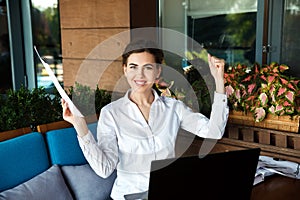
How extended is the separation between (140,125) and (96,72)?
125cm

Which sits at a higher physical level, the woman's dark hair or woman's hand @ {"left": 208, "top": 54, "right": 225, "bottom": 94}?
the woman's dark hair

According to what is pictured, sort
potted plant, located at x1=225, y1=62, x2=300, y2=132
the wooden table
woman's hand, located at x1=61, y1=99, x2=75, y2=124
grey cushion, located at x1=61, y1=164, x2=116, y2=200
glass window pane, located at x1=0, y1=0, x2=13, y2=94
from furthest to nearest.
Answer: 1. glass window pane, located at x1=0, y1=0, x2=13, y2=94
2. grey cushion, located at x1=61, y1=164, x2=116, y2=200
3. potted plant, located at x1=225, y1=62, x2=300, y2=132
4. the wooden table
5. woman's hand, located at x1=61, y1=99, x2=75, y2=124

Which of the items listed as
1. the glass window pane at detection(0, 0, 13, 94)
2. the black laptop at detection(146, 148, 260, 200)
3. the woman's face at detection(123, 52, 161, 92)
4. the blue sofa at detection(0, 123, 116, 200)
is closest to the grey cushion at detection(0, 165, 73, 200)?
the blue sofa at detection(0, 123, 116, 200)

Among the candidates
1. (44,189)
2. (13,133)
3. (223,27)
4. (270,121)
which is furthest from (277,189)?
(223,27)

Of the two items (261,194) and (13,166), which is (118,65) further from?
(261,194)

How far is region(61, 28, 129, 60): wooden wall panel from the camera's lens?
111 inches

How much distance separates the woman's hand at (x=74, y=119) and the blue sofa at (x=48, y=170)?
17.8 inches

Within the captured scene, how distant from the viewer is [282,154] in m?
1.67

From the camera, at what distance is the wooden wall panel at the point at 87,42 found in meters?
2.81

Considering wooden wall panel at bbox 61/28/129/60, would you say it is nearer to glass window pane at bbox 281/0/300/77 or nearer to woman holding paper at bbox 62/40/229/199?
woman holding paper at bbox 62/40/229/199

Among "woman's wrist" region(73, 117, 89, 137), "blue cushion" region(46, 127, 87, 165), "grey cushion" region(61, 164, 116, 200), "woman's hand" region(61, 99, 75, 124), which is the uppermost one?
"woman's hand" region(61, 99, 75, 124)

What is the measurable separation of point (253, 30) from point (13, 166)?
2565 millimetres

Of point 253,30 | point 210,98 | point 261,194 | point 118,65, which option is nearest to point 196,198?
point 261,194

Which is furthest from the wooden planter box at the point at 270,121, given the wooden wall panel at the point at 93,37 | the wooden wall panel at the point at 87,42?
the wooden wall panel at the point at 87,42
